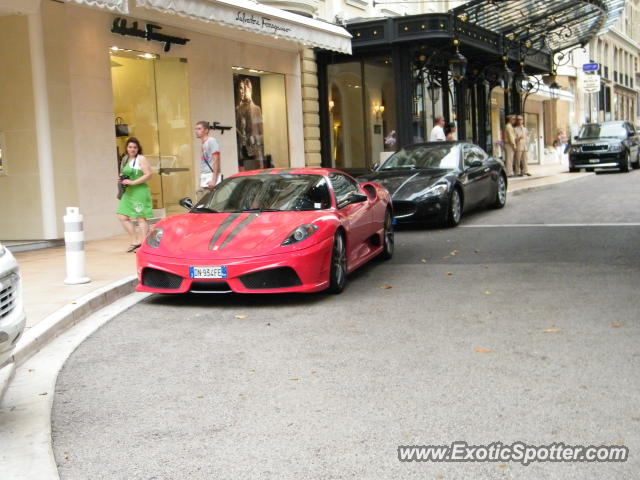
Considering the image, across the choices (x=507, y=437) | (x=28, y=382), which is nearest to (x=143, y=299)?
(x=28, y=382)

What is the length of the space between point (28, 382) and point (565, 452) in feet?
11.2

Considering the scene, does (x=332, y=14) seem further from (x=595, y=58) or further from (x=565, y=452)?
(x=595, y=58)

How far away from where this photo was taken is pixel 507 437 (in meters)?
3.93

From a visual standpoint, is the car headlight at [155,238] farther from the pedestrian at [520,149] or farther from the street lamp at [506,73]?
the street lamp at [506,73]

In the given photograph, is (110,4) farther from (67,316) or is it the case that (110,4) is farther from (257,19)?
(67,316)

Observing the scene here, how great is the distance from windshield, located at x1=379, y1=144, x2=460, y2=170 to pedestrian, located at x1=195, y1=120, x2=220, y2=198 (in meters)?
3.62

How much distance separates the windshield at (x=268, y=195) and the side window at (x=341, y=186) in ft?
0.63

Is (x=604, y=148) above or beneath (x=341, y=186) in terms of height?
above

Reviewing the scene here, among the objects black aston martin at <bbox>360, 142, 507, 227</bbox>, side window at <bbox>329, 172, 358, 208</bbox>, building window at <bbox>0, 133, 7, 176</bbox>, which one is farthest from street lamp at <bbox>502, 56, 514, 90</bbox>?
side window at <bbox>329, 172, 358, 208</bbox>

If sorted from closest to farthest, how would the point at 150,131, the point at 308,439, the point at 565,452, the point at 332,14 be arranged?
the point at 565,452
the point at 308,439
the point at 150,131
the point at 332,14

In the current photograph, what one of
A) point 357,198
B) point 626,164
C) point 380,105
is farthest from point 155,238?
→ point 626,164

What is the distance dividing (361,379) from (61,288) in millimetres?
4517

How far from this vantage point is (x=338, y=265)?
319 inches

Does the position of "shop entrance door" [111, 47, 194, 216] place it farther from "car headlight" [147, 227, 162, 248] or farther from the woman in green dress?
"car headlight" [147, 227, 162, 248]
